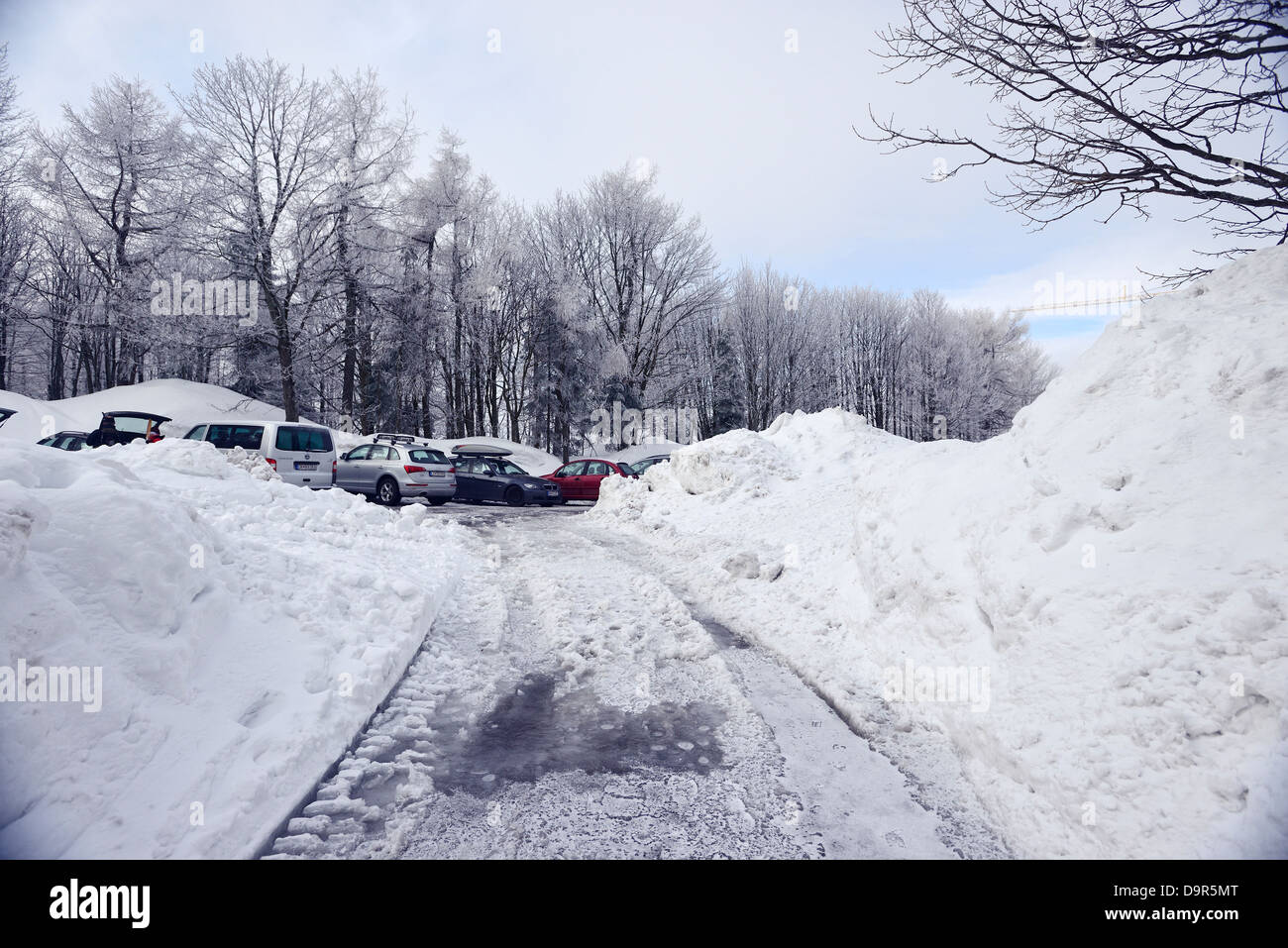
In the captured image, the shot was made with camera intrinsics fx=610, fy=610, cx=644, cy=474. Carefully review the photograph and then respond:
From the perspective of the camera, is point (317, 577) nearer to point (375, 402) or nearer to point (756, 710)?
point (756, 710)

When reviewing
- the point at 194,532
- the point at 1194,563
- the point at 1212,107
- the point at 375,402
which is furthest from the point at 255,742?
the point at 375,402

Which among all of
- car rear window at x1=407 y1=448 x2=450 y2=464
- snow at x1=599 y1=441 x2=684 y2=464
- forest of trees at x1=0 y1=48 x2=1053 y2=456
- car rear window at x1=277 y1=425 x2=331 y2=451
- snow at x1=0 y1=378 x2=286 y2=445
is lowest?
car rear window at x1=407 y1=448 x2=450 y2=464

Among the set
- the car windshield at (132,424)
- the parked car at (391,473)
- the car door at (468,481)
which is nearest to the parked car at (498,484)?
the car door at (468,481)

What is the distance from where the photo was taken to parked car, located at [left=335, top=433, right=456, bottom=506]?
1697cm

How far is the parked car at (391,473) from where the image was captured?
16969mm

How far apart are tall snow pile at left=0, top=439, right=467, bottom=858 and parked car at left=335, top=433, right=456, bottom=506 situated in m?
11.7

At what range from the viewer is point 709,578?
858cm

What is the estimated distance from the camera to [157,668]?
339 cm

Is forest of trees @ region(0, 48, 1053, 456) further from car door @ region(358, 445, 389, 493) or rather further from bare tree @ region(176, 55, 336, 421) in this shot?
car door @ region(358, 445, 389, 493)

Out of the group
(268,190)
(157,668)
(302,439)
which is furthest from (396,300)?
(157,668)

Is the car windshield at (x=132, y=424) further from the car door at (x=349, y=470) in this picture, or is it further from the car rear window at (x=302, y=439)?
the car rear window at (x=302, y=439)

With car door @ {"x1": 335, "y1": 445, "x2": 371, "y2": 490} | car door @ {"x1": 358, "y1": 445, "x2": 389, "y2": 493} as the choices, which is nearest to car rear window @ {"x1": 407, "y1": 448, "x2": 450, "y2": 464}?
car door @ {"x1": 358, "y1": 445, "x2": 389, "y2": 493}
